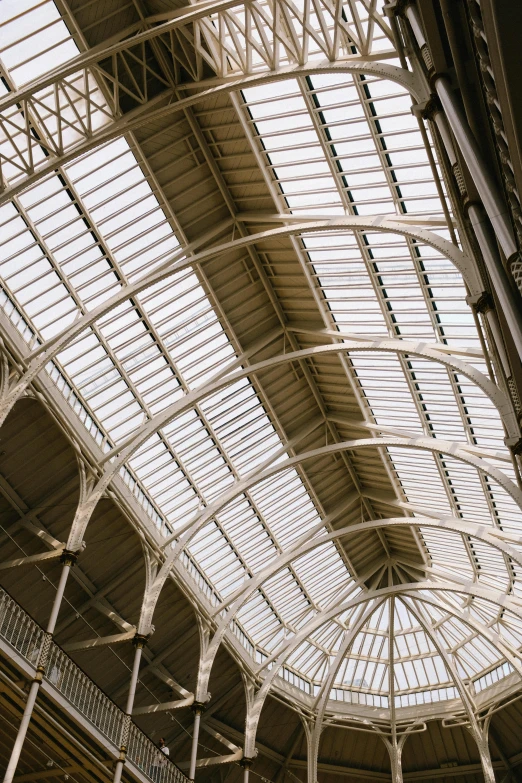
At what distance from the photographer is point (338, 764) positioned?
4353cm

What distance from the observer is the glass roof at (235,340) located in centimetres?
2262

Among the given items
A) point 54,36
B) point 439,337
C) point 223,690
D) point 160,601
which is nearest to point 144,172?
point 54,36

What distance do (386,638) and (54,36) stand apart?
35.6 meters

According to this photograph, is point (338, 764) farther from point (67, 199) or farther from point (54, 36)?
point (54, 36)

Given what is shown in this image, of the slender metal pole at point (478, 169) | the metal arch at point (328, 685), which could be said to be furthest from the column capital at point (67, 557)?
the metal arch at point (328, 685)

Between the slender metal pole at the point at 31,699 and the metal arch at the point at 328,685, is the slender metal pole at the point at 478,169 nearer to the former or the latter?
the slender metal pole at the point at 31,699

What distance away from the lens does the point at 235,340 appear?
2955cm

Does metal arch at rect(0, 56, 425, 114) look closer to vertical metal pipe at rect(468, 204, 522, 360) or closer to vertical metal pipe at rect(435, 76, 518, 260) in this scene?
vertical metal pipe at rect(435, 76, 518, 260)

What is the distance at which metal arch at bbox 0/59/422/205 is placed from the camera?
17375 mm

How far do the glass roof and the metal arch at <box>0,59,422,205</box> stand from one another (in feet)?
2.71

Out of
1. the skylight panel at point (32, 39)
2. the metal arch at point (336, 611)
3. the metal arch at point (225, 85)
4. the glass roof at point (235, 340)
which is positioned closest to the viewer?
the metal arch at point (225, 85)

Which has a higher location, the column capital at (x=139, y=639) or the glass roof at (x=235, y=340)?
the glass roof at (x=235, y=340)

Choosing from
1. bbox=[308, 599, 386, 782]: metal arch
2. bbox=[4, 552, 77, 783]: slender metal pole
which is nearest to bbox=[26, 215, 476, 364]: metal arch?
bbox=[4, 552, 77, 783]: slender metal pole

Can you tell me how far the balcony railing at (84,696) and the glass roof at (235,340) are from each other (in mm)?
6585
